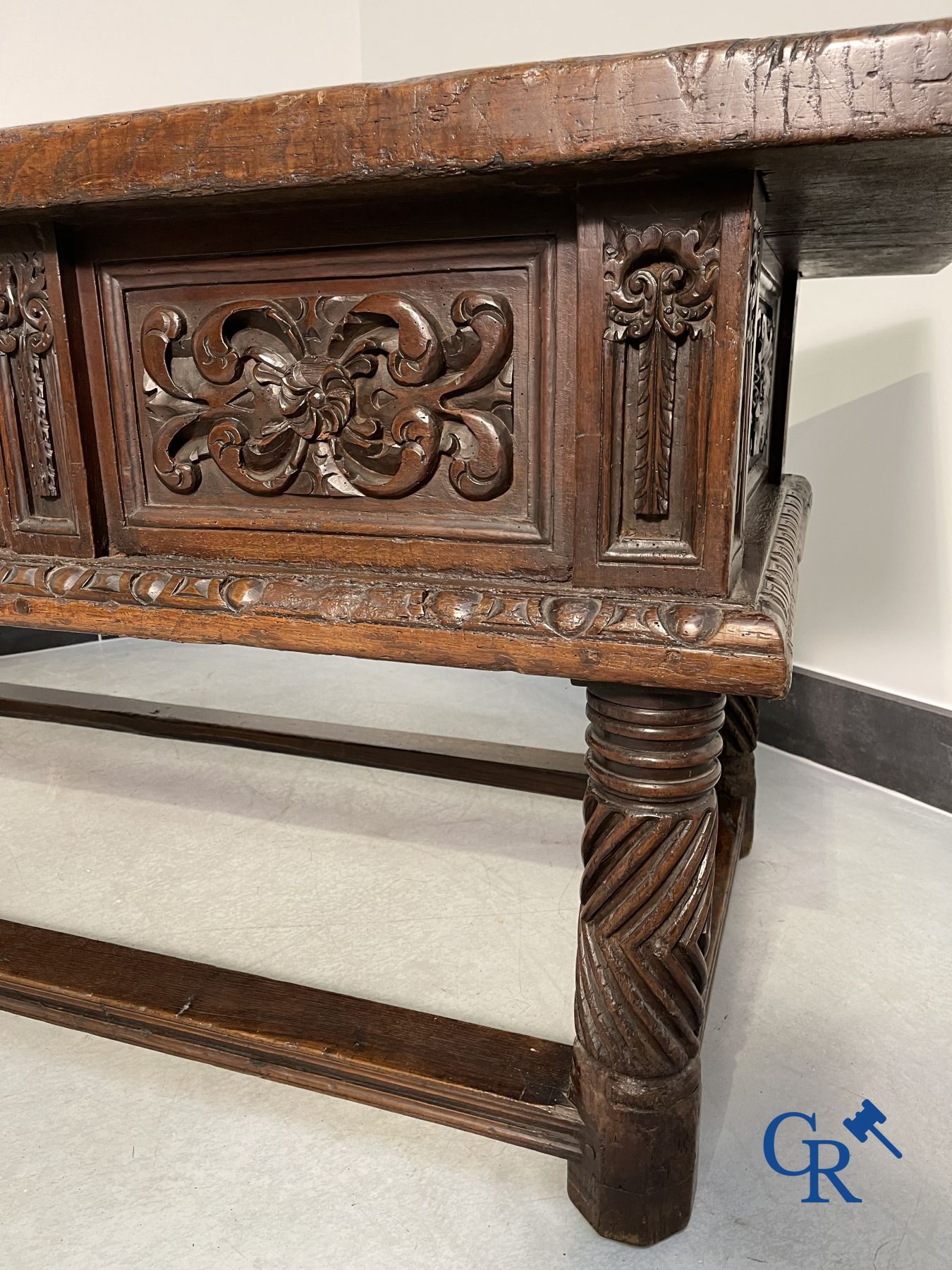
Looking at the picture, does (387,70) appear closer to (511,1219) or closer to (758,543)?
(758,543)

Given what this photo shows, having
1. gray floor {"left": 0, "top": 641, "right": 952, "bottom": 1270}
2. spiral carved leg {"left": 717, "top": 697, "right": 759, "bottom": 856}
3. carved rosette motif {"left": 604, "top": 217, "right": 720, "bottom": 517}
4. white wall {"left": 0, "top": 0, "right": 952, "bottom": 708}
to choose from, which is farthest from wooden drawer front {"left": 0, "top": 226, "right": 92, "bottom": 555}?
white wall {"left": 0, "top": 0, "right": 952, "bottom": 708}

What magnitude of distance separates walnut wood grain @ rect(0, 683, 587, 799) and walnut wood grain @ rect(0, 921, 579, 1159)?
695mm

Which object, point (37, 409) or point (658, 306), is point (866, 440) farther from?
point (37, 409)

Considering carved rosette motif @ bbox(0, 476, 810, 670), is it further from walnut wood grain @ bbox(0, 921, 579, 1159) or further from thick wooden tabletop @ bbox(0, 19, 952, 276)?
walnut wood grain @ bbox(0, 921, 579, 1159)

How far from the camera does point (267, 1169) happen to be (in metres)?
1.08

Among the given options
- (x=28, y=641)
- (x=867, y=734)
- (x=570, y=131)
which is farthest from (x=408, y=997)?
(x=28, y=641)

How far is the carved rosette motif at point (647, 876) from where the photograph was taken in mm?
862

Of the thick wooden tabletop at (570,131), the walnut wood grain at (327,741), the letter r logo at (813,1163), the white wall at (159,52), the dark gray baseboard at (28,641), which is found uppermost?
the white wall at (159,52)

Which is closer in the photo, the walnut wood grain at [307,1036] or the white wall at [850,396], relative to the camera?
the walnut wood grain at [307,1036]

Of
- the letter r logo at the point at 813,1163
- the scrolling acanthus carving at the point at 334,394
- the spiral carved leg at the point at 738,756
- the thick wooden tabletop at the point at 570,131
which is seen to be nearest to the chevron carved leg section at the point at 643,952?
the letter r logo at the point at 813,1163

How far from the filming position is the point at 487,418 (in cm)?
85

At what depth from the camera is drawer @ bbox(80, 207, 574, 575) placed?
0.83 meters

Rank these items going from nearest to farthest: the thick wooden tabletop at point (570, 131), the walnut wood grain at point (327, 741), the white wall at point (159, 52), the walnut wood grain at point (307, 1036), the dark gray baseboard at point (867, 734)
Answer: the thick wooden tabletop at point (570, 131) < the walnut wood grain at point (307, 1036) < the walnut wood grain at point (327, 741) < the dark gray baseboard at point (867, 734) < the white wall at point (159, 52)

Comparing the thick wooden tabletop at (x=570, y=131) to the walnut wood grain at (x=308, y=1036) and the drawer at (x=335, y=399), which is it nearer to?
the drawer at (x=335, y=399)
